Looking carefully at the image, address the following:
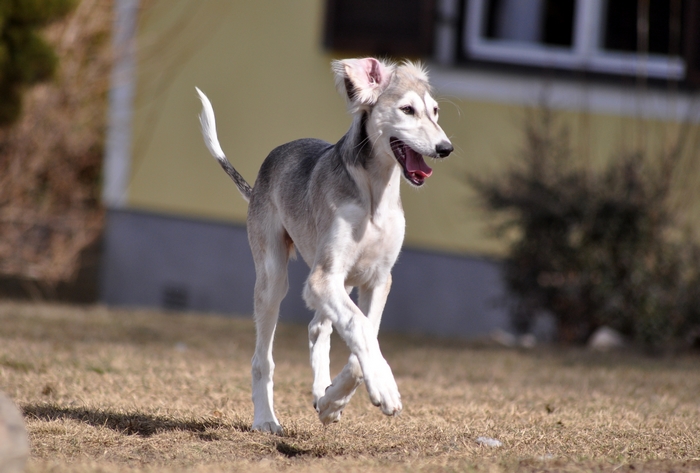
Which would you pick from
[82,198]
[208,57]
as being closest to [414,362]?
[208,57]

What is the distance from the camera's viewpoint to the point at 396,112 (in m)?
3.79

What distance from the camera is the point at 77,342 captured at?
652 cm

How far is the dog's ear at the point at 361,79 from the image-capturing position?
3.86 meters

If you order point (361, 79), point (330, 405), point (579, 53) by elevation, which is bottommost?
point (330, 405)

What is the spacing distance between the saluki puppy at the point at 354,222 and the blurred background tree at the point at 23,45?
14.0ft

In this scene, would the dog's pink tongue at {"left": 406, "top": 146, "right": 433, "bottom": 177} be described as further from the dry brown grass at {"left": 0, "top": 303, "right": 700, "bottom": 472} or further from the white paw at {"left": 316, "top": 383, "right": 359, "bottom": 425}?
the dry brown grass at {"left": 0, "top": 303, "right": 700, "bottom": 472}

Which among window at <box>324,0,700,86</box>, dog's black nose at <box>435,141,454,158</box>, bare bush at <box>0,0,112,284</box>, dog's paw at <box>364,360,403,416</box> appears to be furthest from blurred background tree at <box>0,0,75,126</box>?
dog's paw at <box>364,360,403,416</box>

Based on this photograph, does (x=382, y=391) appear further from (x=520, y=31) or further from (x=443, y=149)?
(x=520, y=31)

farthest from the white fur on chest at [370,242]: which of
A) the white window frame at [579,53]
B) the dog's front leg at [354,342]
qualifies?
the white window frame at [579,53]

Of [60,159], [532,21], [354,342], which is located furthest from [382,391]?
[60,159]

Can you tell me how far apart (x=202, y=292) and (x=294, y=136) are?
2002 mm

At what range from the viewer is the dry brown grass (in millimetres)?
3590

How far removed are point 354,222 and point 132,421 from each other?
140cm

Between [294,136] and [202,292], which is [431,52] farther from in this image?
[202,292]
